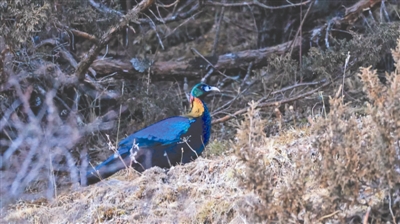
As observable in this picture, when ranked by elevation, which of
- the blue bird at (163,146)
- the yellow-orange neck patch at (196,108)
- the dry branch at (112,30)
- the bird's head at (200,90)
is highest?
the dry branch at (112,30)

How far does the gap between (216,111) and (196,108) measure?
3.98 feet

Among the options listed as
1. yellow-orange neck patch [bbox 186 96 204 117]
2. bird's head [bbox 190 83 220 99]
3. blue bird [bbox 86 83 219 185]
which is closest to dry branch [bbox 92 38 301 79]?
bird's head [bbox 190 83 220 99]

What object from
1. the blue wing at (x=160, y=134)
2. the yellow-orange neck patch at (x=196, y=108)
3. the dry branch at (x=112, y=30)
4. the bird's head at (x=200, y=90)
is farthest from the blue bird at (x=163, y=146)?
the dry branch at (x=112, y=30)

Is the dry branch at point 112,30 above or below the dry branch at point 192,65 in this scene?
above

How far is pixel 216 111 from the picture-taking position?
786 centimetres

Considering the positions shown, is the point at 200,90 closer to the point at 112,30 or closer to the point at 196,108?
the point at 196,108

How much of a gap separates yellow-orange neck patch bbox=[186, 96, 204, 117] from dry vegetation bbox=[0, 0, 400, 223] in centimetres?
40

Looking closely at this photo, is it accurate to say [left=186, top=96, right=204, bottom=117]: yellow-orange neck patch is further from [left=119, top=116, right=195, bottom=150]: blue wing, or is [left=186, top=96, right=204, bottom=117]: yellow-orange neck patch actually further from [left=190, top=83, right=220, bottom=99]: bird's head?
[left=119, top=116, right=195, bottom=150]: blue wing

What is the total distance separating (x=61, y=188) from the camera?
19.3ft

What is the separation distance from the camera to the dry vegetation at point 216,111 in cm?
359

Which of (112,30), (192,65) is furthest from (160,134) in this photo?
(192,65)

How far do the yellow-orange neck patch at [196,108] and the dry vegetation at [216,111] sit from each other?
15.9 inches

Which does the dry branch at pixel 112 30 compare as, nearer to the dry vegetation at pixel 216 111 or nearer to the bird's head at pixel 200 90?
the dry vegetation at pixel 216 111

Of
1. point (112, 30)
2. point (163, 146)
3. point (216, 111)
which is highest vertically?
point (112, 30)
